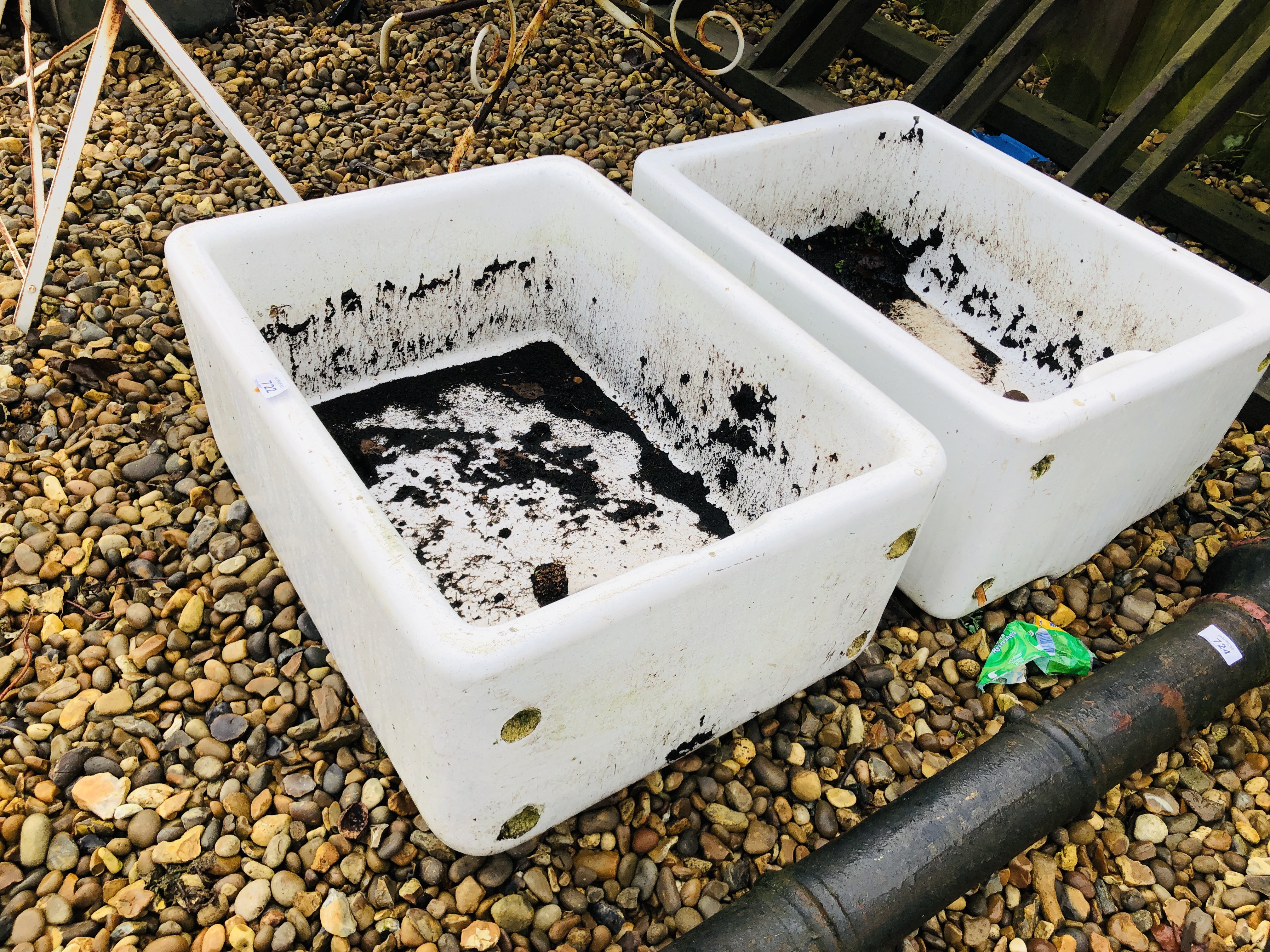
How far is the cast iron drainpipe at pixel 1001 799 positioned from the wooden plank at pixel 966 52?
1.75 meters

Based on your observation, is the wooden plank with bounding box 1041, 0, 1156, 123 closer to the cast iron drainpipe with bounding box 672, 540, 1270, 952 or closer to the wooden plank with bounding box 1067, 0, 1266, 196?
the wooden plank with bounding box 1067, 0, 1266, 196

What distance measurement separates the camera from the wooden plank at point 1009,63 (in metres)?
2.73

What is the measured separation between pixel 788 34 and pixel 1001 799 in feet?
8.81

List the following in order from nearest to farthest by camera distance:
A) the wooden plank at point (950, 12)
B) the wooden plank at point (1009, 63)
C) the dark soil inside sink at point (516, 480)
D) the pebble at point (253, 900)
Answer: the pebble at point (253, 900), the dark soil inside sink at point (516, 480), the wooden plank at point (1009, 63), the wooden plank at point (950, 12)

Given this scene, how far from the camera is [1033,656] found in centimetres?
183

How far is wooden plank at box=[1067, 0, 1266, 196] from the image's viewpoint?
2479mm

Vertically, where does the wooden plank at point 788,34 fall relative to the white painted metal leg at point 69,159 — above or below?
above

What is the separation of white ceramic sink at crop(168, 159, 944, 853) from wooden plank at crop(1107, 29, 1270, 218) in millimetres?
1336

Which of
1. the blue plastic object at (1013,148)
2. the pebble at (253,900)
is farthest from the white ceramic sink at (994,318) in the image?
the pebble at (253,900)

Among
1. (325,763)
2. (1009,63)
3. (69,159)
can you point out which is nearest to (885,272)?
(1009,63)

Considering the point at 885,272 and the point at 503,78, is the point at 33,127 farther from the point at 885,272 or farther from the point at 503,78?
the point at 885,272

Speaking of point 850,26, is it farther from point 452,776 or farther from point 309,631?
point 452,776

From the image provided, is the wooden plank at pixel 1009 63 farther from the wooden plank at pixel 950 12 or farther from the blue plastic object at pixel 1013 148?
the wooden plank at pixel 950 12

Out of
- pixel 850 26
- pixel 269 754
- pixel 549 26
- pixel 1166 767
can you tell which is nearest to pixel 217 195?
pixel 549 26
